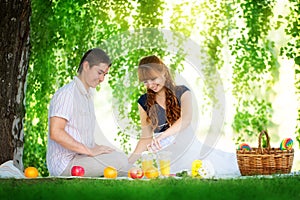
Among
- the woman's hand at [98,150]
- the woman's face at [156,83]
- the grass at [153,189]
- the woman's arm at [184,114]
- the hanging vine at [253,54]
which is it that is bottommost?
the grass at [153,189]

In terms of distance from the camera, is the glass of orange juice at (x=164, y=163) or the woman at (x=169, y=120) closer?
the glass of orange juice at (x=164, y=163)

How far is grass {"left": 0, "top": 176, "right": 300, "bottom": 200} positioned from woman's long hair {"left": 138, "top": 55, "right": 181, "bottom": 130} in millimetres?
980

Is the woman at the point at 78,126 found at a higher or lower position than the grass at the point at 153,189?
higher

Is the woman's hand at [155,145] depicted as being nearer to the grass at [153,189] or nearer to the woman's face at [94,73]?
the woman's face at [94,73]

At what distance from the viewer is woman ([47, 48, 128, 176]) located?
3350 mm

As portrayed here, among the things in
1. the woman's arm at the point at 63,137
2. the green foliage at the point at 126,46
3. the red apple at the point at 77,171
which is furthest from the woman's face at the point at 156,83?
the green foliage at the point at 126,46

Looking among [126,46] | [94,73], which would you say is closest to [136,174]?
[94,73]

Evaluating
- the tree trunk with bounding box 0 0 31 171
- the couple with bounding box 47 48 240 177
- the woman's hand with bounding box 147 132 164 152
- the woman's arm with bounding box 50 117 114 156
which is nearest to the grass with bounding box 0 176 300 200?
the woman's arm with bounding box 50 117 114 156

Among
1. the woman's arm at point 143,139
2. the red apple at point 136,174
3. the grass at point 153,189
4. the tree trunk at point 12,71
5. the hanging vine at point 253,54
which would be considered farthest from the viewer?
the hanging vine at point 253,54

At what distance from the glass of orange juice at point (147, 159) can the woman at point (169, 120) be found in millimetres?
55

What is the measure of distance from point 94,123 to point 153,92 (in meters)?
0.46

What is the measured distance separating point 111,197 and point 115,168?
3.33 ft

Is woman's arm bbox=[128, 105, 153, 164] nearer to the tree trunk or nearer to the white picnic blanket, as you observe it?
the white picnic blanket

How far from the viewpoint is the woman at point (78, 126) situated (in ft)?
11.0
